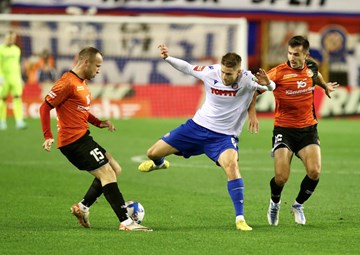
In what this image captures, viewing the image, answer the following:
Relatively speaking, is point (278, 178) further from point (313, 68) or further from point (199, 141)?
point (313, 68)

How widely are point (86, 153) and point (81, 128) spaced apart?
12.6 inches

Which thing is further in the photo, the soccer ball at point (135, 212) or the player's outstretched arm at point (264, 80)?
the soccer ball at point (135, 212)

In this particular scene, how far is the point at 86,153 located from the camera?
11523 mm

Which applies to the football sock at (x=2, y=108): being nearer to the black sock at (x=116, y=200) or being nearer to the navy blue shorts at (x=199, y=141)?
the navy blue shorts at (x=199, y=141)

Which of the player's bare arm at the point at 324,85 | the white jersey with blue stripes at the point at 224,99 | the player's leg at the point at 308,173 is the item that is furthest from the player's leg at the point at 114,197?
the player's bare arm at the point at 324,85

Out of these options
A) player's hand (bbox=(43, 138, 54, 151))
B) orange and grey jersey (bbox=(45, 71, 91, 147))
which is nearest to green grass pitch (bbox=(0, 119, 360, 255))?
player's hand (bbox=(43, 138, 54, 151))

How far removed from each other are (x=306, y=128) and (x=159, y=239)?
2765 mm

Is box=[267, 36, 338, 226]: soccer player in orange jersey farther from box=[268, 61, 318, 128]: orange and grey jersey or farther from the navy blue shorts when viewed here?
the navy blue shorts

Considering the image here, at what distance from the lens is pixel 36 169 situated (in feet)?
61.4

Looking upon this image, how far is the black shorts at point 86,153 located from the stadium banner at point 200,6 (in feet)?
84.6

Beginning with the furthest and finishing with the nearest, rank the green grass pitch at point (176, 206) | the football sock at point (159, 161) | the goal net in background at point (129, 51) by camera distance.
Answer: the goal net in background at point (129, 51) → the football sock at point (159, 161) → the green grass pitch at point (176, 206)

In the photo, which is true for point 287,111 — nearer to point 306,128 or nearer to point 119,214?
point 306,128

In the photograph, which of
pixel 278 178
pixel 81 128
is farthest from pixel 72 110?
pixel 278 178

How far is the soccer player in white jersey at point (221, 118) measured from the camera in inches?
460
